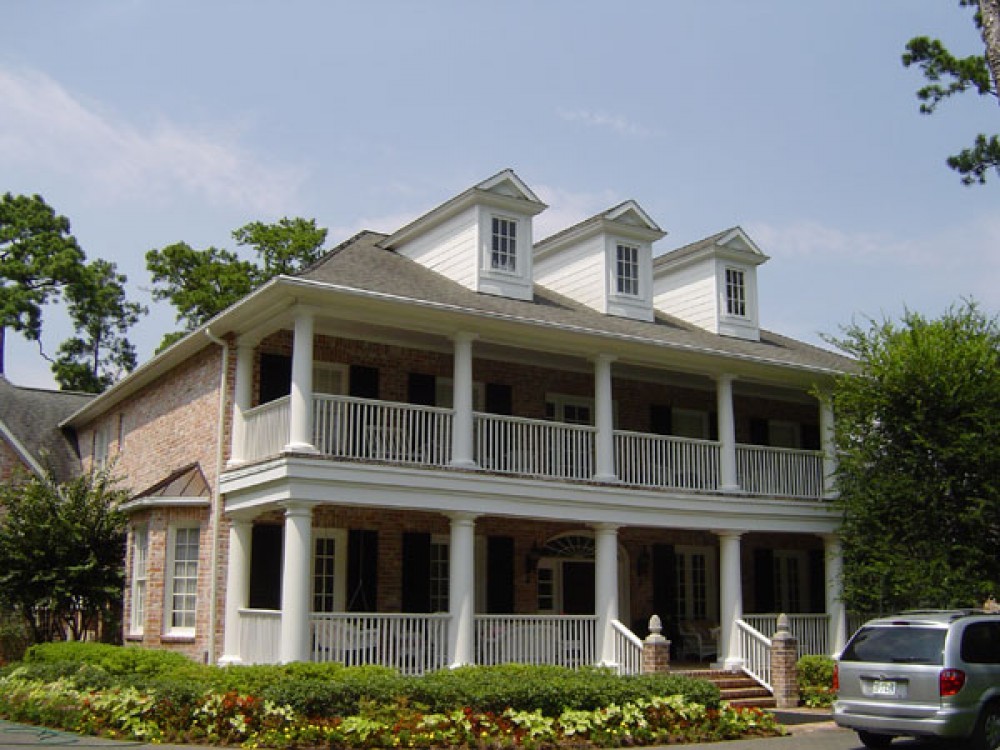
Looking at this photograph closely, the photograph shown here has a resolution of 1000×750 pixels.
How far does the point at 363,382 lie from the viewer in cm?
1939

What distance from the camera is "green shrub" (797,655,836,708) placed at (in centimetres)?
1917

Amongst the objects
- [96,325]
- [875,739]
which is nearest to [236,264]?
[96,325]

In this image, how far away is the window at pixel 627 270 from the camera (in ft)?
73.5

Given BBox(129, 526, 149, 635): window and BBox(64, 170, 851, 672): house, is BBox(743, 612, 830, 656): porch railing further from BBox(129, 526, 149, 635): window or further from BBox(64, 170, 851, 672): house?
BBox(129, 526, 149, 635): window

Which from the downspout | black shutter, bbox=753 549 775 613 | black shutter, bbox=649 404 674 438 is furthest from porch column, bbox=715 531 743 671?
the downspout

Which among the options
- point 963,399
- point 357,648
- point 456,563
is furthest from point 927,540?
point 357,648

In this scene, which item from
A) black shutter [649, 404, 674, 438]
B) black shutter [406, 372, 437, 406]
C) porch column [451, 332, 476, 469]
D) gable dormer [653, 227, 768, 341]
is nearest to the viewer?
porch column [451, 332, 476, 469]

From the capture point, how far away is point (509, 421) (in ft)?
60.7

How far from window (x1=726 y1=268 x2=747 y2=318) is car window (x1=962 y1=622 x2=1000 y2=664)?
11.8 m

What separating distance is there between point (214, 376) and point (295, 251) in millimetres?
19955

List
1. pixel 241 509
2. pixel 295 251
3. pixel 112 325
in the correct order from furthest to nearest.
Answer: pixel 112 325 → pixel 295 251 → pixel 241 509

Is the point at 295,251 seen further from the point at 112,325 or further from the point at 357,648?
the point at 357,648

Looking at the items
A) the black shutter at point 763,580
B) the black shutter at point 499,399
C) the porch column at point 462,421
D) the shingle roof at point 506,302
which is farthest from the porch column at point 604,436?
the black shutter at point 763,580

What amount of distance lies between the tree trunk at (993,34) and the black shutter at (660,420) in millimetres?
8451
